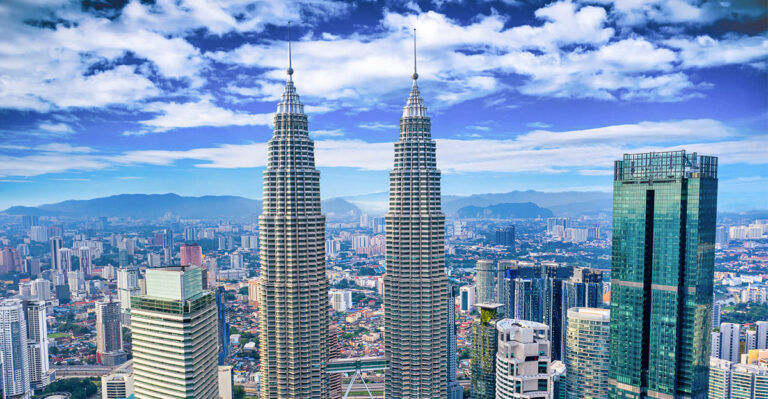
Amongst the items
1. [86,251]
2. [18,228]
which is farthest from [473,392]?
[86,251]

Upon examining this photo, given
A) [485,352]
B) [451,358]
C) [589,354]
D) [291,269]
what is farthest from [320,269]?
[589,354]

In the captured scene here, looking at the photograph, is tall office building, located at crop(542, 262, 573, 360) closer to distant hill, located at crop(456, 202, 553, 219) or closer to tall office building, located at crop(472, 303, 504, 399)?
distant hill, located at crop(456, 202, 553, 219)

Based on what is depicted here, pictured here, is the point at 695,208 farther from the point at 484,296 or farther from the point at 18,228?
the point at 18,228

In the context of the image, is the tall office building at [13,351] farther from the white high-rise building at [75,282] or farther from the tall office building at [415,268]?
the tall office building at [415,268]

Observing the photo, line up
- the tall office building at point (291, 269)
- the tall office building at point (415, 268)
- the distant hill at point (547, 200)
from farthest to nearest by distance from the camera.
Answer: the distant hill at point (547, 200)
the tall office building at point (415, 268)
the tall office building at point (291, 269)

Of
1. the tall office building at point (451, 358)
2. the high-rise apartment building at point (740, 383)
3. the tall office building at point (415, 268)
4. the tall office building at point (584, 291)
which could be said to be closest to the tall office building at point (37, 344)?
the tall office building at point (415, 268)

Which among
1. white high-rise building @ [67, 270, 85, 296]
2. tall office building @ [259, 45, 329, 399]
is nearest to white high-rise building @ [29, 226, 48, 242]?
white high-rise building @ [67, 270, 85, 296]
